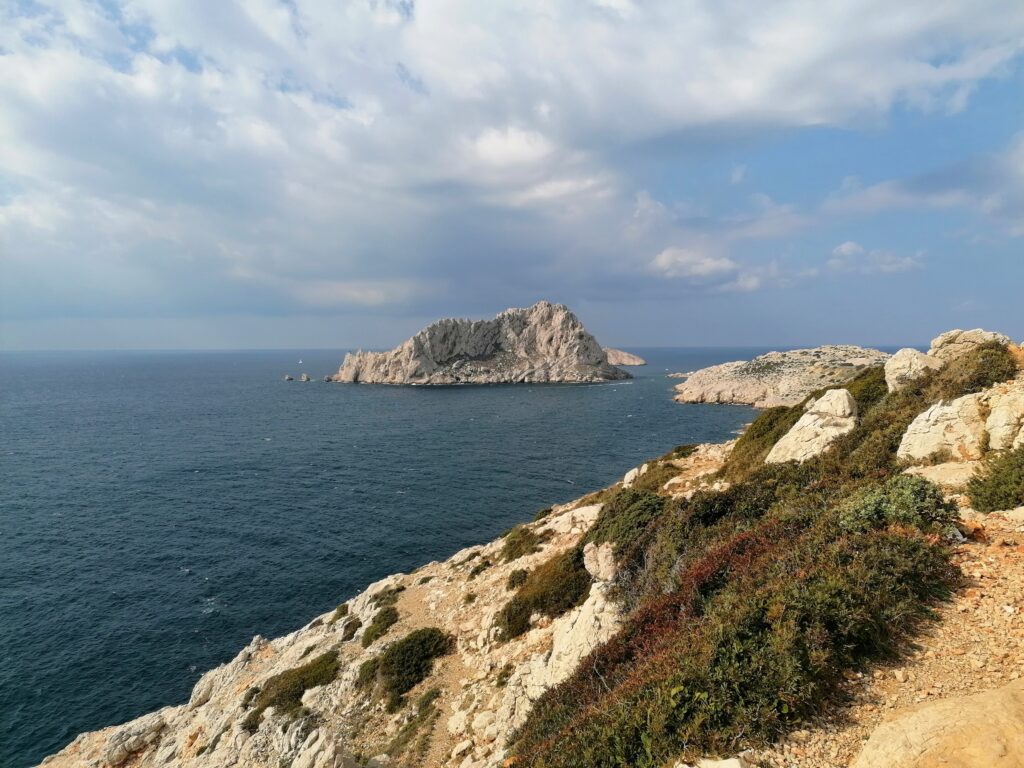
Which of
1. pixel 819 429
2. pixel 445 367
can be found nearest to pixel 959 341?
pixel 819 429

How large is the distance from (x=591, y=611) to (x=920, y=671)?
30.2 ft

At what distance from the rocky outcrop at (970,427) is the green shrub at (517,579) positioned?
16247 mm

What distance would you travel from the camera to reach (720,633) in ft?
28.4

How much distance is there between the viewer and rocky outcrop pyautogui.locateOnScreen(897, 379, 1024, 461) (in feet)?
47.3

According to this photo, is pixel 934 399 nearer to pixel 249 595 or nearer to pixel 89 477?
pixel 249 595

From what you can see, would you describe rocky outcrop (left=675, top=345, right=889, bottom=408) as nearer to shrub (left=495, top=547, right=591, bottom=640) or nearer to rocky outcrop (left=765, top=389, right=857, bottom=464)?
rocky outcrop (left=765, top=389, right=857, bottom=464)

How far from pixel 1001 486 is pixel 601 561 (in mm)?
11674

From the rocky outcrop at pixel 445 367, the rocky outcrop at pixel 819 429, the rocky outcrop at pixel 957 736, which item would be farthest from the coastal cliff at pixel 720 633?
the rocky outcrop at pixel 445 367

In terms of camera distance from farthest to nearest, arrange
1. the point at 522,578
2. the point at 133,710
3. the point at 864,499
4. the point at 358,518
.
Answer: the point at 358,518, the point at 133,710, the point at 522,578, the point at 864,499

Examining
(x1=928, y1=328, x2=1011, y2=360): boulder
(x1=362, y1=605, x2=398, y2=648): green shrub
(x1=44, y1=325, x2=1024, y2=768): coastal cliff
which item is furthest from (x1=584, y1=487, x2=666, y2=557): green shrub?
(x1=928, y1=328, x2=1011, y2=360): boulder

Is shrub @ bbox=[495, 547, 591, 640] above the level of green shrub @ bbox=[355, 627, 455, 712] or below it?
above

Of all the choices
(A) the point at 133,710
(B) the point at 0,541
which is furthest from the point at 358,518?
(B) the point at 0,541

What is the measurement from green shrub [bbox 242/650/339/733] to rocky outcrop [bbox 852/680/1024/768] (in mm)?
20804

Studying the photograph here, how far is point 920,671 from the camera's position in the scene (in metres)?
7.29
